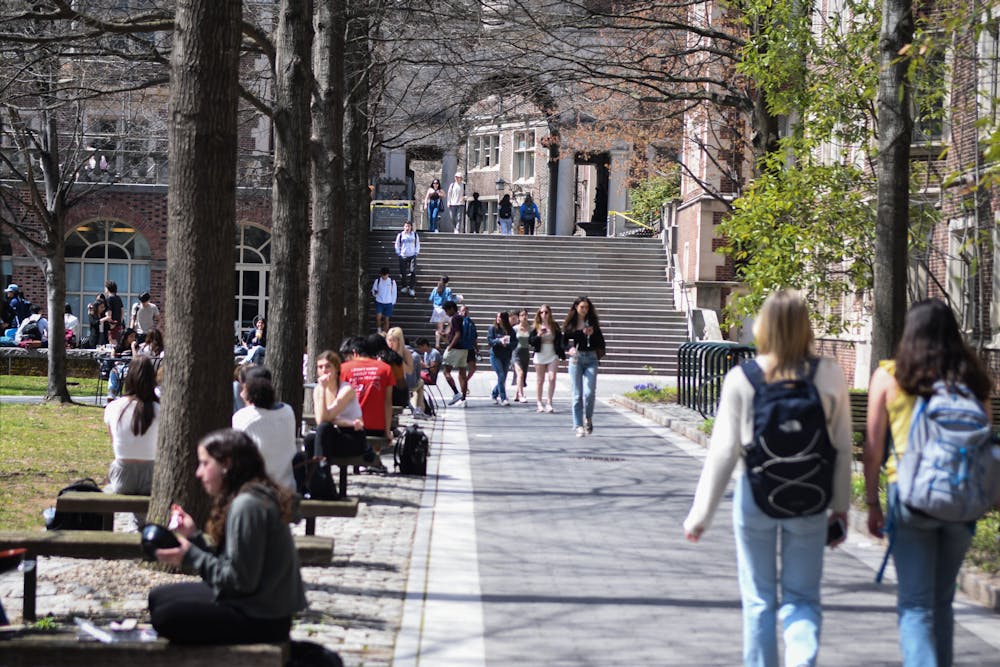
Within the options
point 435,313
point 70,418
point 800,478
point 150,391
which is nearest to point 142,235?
point 435,313

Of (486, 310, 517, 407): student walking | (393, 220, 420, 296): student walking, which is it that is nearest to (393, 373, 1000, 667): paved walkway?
(486, 310, 517, 407): student walking

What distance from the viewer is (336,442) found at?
12.3m

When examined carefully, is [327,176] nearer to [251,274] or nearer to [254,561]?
[254,561]

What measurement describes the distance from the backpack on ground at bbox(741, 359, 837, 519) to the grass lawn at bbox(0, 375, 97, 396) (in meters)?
21.4

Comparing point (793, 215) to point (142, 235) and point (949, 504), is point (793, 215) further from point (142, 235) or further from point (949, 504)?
point (142, 235)

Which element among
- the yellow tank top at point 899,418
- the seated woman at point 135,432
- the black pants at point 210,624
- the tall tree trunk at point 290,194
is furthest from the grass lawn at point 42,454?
the yellow tank top at point 899,418

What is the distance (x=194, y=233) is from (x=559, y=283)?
34631 mm

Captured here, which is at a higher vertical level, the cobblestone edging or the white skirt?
the white skirt

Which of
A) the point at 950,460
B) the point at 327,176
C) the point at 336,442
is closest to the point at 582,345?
the point at 327,176

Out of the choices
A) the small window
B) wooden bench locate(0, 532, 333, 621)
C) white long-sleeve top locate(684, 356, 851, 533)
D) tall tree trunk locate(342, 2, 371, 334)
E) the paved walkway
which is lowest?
the paved walkway

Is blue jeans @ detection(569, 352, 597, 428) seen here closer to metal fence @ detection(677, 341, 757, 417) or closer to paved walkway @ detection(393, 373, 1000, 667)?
metal fence @ detection(677, 341, 757, 417)

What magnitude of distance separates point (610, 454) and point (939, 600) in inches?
459

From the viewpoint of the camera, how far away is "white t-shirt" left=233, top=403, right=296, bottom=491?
931cm

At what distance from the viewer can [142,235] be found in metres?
47.6
